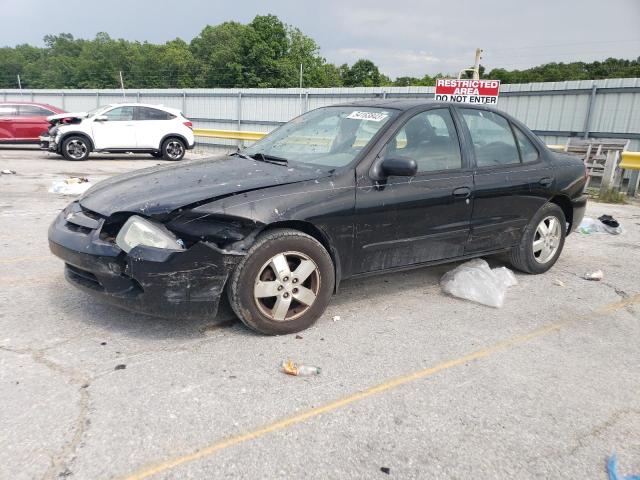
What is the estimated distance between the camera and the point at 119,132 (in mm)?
14211

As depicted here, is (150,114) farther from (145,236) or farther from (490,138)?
(145,236)

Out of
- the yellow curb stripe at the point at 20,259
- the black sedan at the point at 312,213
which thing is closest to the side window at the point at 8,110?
the yellow curb stripe at the point at 20,259

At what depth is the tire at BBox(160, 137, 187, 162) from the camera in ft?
48.8

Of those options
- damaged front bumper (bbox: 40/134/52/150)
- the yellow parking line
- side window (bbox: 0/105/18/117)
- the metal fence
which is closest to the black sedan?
the yellow parking line

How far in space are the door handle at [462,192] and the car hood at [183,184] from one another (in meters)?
1.17

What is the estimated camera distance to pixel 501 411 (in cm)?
272

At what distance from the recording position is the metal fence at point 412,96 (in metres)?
12.3

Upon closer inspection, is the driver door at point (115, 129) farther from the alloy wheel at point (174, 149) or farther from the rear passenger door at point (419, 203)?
the rear passenger door at point (419, 203)

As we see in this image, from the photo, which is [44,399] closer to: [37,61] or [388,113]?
[388,113]

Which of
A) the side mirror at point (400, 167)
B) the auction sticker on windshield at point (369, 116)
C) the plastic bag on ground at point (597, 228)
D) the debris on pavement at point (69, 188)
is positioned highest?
the auction sticker on windshield at point (369, 116)

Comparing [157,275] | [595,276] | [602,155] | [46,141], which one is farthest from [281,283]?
[46,141]

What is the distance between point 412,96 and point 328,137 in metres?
12.7

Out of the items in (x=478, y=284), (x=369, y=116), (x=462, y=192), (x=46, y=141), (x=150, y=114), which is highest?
(x=369, y=116)

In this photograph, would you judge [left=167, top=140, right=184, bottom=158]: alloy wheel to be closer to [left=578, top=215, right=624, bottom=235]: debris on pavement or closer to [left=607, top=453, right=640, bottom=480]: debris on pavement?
[left=578, top=215, right=624, bottom=235]: debris on pavement
